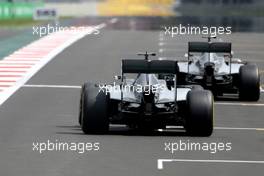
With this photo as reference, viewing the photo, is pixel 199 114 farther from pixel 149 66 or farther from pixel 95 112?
pixel 95 112

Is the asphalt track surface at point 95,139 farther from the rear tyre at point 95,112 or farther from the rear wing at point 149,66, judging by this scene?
the rear wing at point 149,66

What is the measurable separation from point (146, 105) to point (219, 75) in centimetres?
776

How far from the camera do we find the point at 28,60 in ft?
139

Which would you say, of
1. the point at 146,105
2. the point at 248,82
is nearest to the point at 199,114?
the point at 146,105

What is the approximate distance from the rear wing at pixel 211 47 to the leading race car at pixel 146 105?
6069mm

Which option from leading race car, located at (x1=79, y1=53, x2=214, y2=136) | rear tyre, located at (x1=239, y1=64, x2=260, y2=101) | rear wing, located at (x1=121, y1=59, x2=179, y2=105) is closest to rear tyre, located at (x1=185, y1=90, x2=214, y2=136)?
leading race car, located at (x1=79, y1=53, x2=214, y2=136)

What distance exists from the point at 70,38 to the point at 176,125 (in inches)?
1586

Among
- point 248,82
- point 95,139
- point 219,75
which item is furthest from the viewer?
point 219,75

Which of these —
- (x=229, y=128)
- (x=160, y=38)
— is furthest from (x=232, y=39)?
(x=229, y=128)

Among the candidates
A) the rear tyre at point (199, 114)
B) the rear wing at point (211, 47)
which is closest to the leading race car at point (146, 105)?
the rear tyre at point (199, 114)

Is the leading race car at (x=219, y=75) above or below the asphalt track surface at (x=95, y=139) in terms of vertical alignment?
above

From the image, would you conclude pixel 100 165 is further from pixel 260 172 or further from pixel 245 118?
pixel 245 118

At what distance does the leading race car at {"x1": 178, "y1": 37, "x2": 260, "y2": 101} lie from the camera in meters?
26.4

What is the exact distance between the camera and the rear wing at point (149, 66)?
62.6 ft
